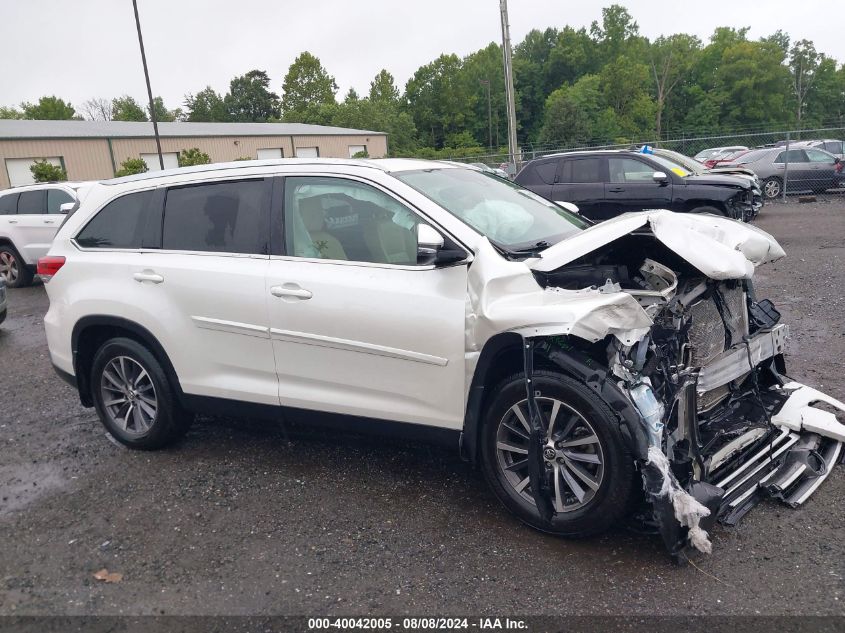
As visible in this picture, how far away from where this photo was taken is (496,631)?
111 inches

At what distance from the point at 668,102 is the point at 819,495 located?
82.6 m

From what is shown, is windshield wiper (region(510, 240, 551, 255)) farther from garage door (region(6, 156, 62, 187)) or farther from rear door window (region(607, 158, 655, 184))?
garage door (region(6, 156, 62, 187))

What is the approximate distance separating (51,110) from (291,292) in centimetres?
9779

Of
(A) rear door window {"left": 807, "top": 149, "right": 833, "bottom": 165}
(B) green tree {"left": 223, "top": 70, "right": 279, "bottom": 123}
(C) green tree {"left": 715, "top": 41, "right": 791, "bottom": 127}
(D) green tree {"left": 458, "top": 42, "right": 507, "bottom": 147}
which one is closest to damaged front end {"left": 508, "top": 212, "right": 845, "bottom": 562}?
(A) rear door window {"left": 807, "top": 149, "right": 833, "bottom": 165}

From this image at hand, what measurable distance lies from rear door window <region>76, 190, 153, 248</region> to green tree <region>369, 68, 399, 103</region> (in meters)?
86.9

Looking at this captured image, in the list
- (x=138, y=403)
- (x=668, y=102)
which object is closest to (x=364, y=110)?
(x=668, y=102)

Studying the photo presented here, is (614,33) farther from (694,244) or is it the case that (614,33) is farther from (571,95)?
(694,244)

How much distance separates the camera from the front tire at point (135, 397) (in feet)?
15.0

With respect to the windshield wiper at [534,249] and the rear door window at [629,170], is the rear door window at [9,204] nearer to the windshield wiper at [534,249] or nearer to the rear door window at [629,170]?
the rear door window at [629,170]

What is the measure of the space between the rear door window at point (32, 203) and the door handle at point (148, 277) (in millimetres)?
9696

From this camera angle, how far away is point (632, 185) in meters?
12.5

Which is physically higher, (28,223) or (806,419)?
(28,223)

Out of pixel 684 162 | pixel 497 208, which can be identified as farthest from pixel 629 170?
pixel 497 208

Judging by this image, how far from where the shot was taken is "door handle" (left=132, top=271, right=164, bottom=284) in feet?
14.5
